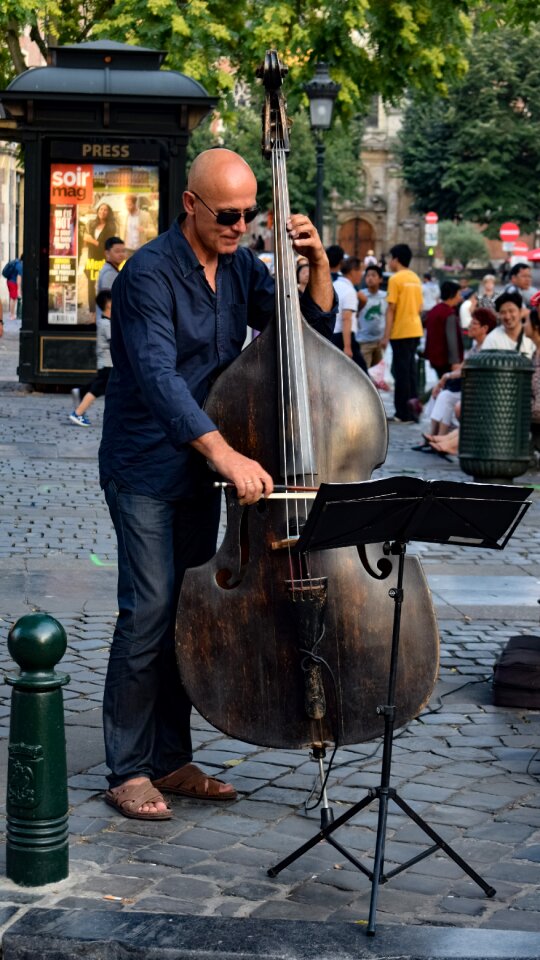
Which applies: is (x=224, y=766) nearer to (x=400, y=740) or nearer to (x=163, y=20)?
(x=400, y=740)

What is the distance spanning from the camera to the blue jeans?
15.3ft

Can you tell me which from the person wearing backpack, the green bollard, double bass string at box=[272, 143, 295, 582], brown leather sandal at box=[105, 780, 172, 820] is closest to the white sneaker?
brown leather sandal at box=[105, 780, 172, 820]

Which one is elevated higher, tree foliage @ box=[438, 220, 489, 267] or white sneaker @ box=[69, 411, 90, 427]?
tree foliage @ box=[438, 220, 489, 267]

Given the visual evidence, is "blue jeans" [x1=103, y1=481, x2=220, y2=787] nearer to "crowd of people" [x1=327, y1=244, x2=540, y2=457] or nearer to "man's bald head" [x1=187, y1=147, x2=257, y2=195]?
"man's bald head" [x1=187, y1=147, x2=257, y2=195]

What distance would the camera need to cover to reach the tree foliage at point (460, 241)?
74500 millimetres

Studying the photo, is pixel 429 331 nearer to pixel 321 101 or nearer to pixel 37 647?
pixel 321 101

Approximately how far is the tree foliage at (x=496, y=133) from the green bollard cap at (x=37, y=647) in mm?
58300

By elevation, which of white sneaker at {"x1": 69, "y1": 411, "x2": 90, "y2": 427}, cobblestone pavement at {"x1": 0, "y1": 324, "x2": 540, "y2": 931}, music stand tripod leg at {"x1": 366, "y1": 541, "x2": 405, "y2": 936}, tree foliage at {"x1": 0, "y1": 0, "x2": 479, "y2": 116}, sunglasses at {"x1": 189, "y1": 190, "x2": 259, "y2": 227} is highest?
tree foliage at {"x1": 0, "y1": 0, "x2": 479, "y2": 116}

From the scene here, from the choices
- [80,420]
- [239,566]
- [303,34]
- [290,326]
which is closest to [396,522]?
[239,566]

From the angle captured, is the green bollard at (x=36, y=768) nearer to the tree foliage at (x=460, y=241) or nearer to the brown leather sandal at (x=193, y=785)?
the brown leather sandal at (x=193, y=785)

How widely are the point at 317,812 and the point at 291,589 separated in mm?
849

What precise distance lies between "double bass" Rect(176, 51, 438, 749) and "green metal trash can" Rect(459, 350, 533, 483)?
7.50 meters

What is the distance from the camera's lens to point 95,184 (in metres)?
17.6

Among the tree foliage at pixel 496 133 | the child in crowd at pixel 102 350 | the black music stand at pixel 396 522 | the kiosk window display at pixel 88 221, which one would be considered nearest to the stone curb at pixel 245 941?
the black music stand at pixel 396 522
